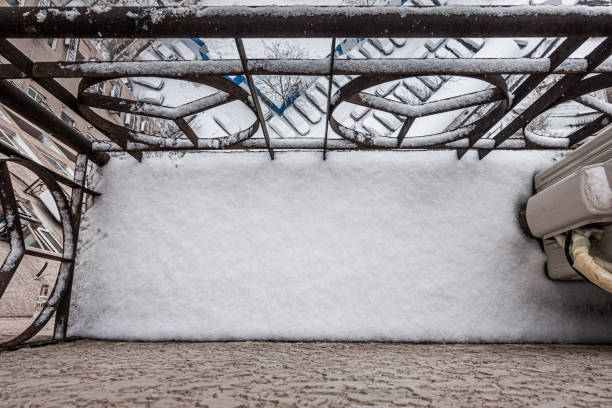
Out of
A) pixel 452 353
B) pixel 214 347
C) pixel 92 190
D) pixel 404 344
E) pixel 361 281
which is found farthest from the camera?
pixel 92 190

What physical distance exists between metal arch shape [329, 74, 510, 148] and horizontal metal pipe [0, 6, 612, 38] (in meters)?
0.54

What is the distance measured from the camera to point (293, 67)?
183 cm

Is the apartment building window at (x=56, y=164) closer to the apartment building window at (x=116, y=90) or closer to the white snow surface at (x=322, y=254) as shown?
the apartment building window at (x=116, y=90)

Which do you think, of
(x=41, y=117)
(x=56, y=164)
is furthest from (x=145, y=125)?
(x=41, y=117)

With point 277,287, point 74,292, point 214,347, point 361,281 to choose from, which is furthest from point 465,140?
point 74,292

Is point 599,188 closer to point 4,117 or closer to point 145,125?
point 4,117

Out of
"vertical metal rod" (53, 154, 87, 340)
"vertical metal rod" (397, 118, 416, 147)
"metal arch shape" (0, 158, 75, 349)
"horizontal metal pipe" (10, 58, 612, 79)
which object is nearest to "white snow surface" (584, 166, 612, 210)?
"horizontal metal pipe" (10, 58, 612, 79)

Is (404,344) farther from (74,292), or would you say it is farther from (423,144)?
(74,292)

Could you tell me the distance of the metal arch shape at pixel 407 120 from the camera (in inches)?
76.4

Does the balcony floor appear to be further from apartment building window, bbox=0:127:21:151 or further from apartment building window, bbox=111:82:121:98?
apartment building window, bbox=111:82:121:98

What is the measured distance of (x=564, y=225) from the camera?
2340mm

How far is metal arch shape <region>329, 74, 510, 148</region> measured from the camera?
→ 194cm

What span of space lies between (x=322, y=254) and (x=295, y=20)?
2090mm

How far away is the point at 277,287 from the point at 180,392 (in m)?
1.70
